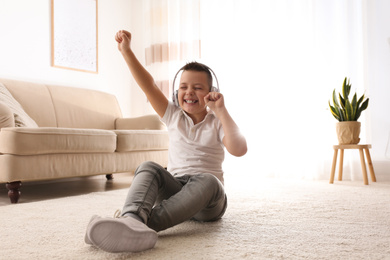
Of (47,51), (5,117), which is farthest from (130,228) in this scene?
(47,51)

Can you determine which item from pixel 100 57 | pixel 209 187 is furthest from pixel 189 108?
pixel 100 57

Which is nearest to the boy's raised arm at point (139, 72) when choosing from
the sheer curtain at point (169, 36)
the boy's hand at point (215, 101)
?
the boy's hand at point (215, 101)

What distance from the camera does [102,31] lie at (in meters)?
4.09

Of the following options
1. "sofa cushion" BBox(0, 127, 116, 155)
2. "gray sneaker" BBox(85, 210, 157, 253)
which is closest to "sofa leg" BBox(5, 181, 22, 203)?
"sofa cushion" BBox(0, 127, 116, 155)

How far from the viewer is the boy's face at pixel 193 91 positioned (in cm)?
138

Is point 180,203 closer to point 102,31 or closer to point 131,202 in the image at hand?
point 131,202

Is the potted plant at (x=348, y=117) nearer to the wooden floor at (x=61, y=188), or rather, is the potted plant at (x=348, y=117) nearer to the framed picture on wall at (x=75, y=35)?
the wooden floor at (x=61, y=188)

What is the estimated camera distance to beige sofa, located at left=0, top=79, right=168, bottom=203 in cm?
206

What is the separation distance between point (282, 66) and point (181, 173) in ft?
8.08

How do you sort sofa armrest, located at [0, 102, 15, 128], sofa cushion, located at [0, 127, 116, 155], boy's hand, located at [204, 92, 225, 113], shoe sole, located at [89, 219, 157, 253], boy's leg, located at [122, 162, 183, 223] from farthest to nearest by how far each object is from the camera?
1. sofa armrest, located at [0, 102, 15, 128]
2. sofa cushion, located at [0, 127, 116, 155]
3. boy's hand, located at [204, 92, 225, 113]
4. boy's leg, located at [122, 162, 183, 223]
5. shoe sole, located at [89, 219, 157, 253]

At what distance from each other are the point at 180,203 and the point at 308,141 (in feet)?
8.16

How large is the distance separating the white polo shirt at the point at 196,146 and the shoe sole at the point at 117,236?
16.9 inches

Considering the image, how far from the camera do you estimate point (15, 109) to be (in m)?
2.51

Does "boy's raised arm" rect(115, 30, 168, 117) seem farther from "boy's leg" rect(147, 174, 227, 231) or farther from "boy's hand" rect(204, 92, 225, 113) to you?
"boy's leg" rect(147, 174, 227, 231)
